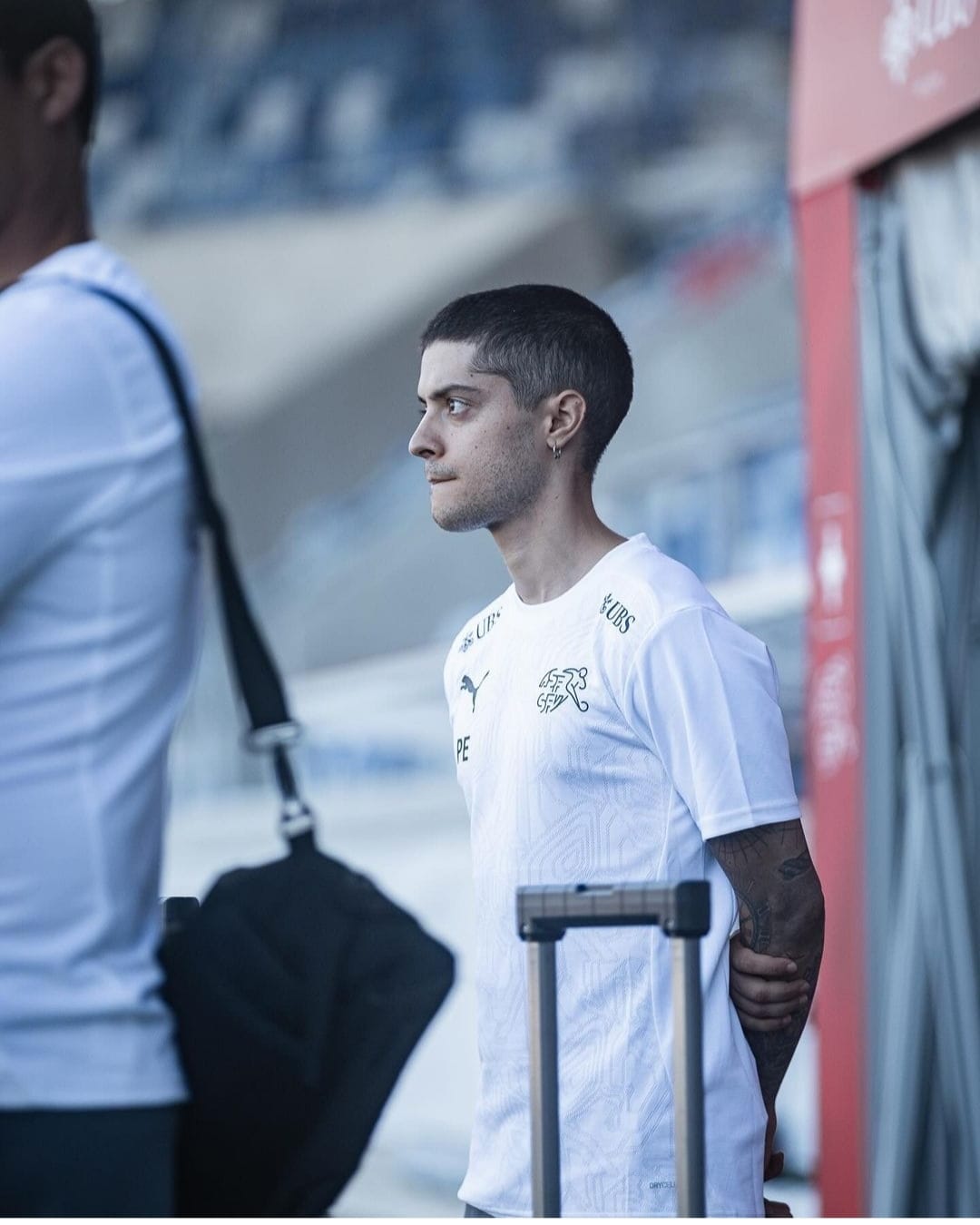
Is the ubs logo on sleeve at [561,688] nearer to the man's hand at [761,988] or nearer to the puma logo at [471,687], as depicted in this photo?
the puma logo at [471,687]

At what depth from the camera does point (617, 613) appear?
1.87 metres

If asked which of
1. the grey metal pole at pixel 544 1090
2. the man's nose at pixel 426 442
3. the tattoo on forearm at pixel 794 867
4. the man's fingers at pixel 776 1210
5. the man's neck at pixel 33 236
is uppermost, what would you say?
the man's nose at pixel 426 442

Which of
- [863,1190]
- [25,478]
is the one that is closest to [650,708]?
[25,478]

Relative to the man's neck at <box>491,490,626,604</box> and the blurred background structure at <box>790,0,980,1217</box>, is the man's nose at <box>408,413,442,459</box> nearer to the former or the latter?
the man's neck at <box>491,490,626,604</box>

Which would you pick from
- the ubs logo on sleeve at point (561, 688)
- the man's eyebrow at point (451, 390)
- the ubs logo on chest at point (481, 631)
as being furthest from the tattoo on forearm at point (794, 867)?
the man's eyebrow at point (451, 390)

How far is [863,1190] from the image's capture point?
3.27 metres

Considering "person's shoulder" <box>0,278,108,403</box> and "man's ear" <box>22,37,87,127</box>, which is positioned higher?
"man's ear" <box>22,37,87,127</box>

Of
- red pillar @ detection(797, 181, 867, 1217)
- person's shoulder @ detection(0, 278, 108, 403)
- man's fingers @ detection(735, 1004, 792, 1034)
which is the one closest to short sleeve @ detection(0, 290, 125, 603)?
person's shoulder @ detection(0, 278, 108, 403)

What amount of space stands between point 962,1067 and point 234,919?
84.5 inches

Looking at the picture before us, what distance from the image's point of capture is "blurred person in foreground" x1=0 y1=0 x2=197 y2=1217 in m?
1.12

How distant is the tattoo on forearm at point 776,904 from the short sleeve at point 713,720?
29 mm

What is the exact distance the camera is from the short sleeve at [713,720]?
69.2 inches

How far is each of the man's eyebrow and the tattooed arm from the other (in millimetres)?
560

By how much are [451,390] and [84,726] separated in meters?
0.89
